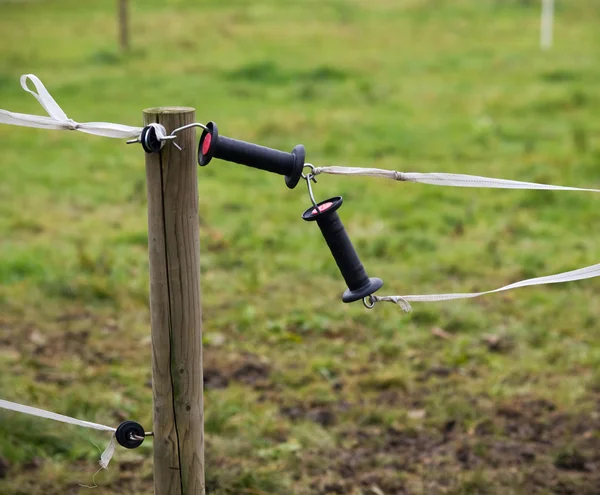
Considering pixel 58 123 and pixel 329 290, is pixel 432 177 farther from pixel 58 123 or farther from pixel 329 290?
pixel 329 290

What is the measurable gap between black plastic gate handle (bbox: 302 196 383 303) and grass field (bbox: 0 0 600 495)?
149cm

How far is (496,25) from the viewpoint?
1830cm

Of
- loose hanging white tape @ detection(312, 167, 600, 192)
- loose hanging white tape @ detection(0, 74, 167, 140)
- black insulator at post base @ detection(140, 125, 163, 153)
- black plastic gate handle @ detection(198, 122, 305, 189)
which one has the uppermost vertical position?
loose hanging white tape @ detection(312, 167, 600, 192)

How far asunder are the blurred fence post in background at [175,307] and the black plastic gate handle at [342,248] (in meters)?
0.36

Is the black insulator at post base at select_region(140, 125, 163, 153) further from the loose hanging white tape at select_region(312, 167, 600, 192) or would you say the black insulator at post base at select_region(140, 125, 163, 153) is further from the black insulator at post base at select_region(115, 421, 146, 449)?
the black insulator at post base at select_region(115, 421, 146, 449)

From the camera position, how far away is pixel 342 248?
250cm

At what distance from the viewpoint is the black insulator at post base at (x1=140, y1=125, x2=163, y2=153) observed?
2311 millimetres

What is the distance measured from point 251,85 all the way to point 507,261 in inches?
277

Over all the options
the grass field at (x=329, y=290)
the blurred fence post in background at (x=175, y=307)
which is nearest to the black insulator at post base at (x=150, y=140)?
the blurred fence post in background at (x=175, y=307)

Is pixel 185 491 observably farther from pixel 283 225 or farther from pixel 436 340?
pixel 283 225

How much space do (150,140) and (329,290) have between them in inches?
150

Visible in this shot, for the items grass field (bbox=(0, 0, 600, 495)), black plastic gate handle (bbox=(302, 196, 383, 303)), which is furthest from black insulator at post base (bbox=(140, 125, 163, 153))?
grass field (bbox=(0, 0, 600, 495))

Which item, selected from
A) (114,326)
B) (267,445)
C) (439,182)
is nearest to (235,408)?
(267,445)

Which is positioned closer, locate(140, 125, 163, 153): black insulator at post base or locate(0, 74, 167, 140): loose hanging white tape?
locate(140, 125, 163, 153): black insulator at post base
